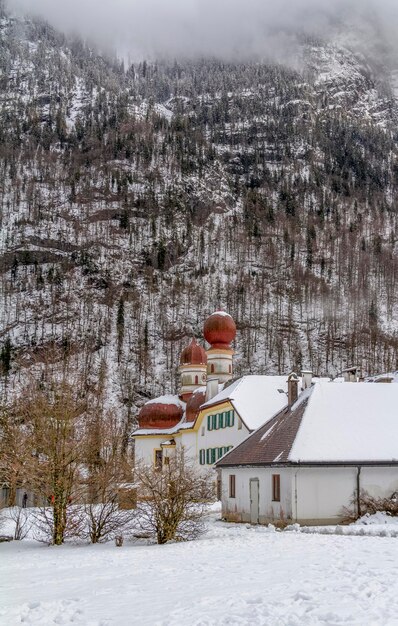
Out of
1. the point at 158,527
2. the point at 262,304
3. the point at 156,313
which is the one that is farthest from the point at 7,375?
the point at 158,527

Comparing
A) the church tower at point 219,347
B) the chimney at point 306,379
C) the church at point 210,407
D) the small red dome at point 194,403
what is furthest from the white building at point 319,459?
the small red dome at point 194,403

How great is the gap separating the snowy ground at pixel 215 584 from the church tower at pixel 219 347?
110 ft

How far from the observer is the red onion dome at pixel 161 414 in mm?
58531

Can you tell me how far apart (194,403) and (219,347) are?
4929 millimetres

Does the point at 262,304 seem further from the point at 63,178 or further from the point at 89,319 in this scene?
the point at 63,178

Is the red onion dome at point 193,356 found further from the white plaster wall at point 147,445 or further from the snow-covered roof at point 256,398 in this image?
the snow-covered roof at point 256,398

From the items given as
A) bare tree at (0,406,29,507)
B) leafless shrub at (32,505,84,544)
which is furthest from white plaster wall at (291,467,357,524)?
bare tree at (0,406,29,507)

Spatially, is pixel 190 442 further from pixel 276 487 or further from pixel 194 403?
pixel 276 487

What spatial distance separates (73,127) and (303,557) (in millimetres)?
180177

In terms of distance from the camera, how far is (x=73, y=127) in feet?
603

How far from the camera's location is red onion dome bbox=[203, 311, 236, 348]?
56156 millimetres

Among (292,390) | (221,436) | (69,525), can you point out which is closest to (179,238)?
(221,436)

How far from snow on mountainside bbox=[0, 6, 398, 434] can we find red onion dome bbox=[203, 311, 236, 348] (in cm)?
3872

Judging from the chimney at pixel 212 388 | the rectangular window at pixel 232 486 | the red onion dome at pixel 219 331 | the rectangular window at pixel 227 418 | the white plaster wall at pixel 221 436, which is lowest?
the rectangular window at pixel 232 486
